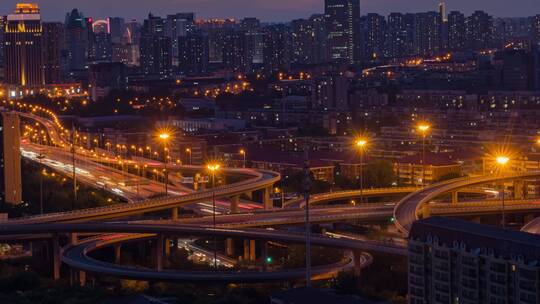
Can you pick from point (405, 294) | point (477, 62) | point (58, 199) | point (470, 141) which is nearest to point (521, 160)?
point (470, 141)

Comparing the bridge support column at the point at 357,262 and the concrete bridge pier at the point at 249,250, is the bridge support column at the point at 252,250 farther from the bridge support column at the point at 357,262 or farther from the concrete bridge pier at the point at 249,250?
the bridge support column at the point at 357,262

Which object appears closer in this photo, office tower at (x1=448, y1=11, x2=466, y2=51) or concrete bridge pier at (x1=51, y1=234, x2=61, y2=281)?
concrete bridge pier at (x1=51, y1=234, x2=61, y2=281)

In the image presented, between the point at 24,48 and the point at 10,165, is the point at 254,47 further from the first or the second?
the point at 10,165

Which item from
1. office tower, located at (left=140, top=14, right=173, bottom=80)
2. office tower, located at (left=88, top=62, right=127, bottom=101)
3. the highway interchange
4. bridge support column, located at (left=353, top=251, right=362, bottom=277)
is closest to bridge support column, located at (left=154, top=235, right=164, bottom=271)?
the highway interchange

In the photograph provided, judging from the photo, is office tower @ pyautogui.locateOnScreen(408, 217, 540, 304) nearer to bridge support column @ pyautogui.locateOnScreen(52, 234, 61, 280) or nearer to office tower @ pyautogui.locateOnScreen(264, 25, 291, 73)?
bridge support column @ pyautogui.locateOnScreen(52, 234, 61, 280)

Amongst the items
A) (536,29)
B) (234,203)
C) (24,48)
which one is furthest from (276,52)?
(234,203)
